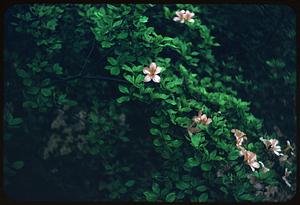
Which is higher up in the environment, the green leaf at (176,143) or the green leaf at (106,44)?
the green leaf at (106,44)

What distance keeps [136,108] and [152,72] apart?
1.10 feet

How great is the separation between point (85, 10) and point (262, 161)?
1106 millimetres

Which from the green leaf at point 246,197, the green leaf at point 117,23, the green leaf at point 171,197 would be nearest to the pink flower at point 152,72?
the green leaf at point 117,23

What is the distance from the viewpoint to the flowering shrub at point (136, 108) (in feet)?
Result: 6.34

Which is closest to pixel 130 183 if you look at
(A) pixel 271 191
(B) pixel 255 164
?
(B) pixel 255 164

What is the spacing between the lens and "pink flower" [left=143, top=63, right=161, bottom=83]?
1927mm

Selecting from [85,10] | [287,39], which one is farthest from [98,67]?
[287,39]

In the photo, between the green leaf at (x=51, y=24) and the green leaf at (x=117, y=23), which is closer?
the green leaf at (x=117, y=23)

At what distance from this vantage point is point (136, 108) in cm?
224

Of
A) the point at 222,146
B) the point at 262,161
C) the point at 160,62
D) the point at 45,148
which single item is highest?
the point at 160,62

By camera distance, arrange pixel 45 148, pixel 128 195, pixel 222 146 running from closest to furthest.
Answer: pixel 222 146, pixel 128 195, pixel 45 148

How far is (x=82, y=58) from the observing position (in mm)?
2248

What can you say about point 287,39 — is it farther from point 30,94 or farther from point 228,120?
point 30,94

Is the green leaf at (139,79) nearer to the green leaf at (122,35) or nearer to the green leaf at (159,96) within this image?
the green leaf at (159,96)
